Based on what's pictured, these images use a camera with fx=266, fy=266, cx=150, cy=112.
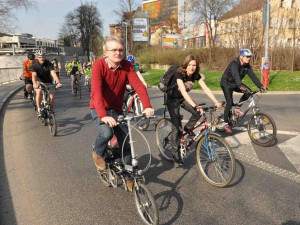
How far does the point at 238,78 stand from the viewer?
575cm


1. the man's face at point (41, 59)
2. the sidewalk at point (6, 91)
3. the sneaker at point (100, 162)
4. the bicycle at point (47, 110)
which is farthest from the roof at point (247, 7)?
the sneaker at point (100, 162)

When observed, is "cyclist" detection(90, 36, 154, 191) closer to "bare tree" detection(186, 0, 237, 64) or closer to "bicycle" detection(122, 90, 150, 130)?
"bicycle" detection(122, 90, 150, 130)

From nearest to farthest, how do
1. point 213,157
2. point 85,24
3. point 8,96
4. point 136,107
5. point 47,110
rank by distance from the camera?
point 213,157 < point 47,110 < point 136,107 < point 8,96 < point 85,24

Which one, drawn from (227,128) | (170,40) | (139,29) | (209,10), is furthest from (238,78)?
(170,40)

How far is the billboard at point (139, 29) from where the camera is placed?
41906 mm

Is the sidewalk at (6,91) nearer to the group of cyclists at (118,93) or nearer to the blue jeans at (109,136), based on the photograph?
the group of cyclists at (118,93)

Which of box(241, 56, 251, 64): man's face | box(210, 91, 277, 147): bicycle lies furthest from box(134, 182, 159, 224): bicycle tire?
box(241, 56, 251, 64): man's face

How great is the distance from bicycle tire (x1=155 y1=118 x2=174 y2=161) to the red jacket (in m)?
1.54

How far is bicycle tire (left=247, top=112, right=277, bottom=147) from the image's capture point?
5172 mm

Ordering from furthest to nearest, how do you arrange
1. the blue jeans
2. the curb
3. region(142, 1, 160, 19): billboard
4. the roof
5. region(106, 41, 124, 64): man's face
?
region(142, 1, 160, 19): billboard → the roof → the curb → the blue jeans → region(106, 41, 124, 64): man's face

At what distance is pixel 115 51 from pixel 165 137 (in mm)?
2296

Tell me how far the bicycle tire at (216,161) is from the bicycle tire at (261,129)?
196cm

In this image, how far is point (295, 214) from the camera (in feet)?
10.0

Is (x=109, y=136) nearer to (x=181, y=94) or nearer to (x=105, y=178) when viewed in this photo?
(x=105, y=178)
